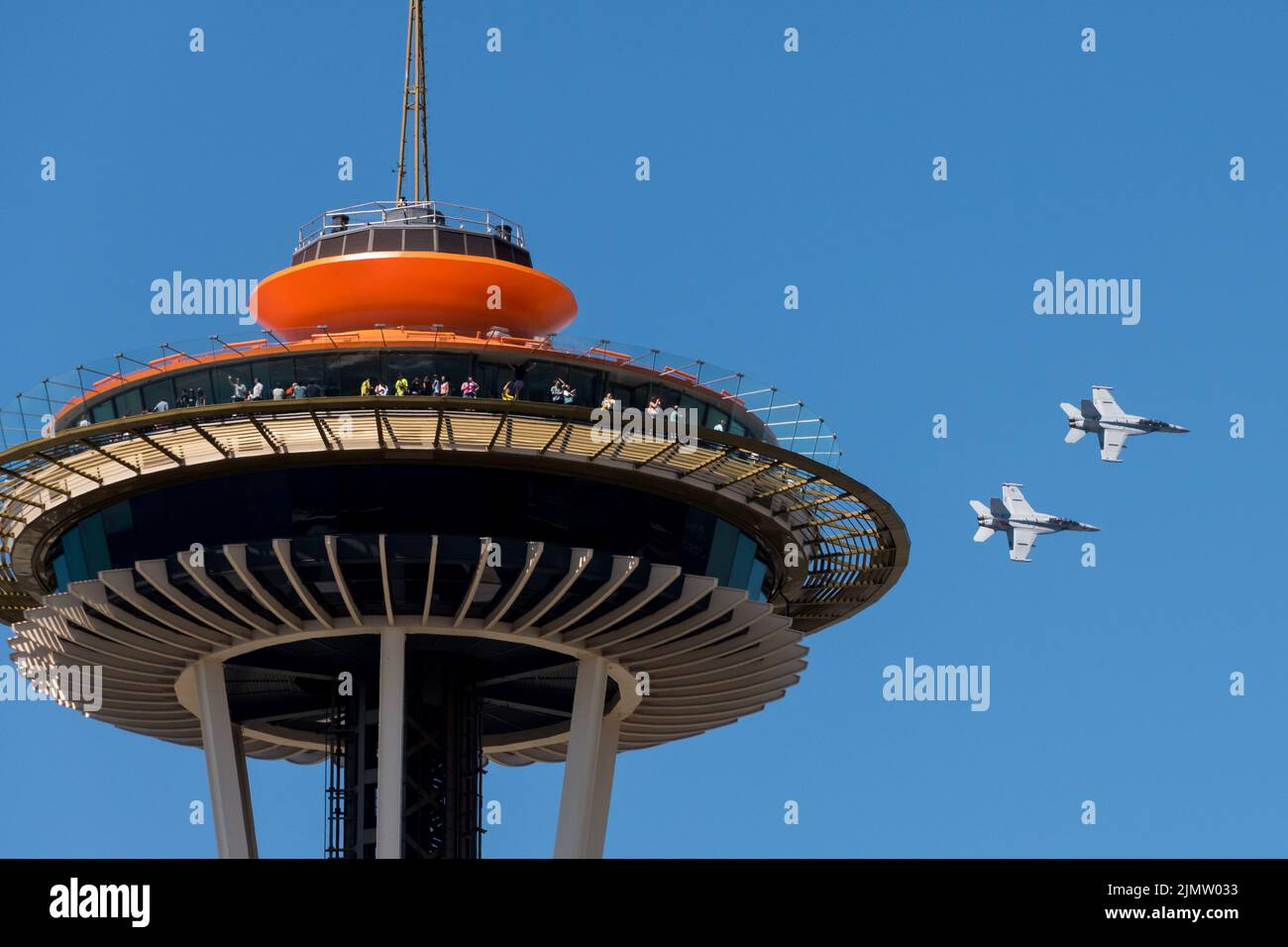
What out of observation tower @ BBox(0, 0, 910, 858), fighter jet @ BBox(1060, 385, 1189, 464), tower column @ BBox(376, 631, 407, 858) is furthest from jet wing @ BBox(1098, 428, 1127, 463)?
tower column @ BBox(376, 631, 407, 858)

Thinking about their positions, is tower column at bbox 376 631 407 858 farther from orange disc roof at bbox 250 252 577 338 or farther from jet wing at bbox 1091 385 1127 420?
jet wing at bbox 1091 385 1127 420

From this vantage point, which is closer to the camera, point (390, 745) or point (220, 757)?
point (390, 745)

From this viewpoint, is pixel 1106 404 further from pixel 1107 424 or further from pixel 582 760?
pixel 582 760

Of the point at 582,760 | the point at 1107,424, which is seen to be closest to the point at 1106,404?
the point at 1107,424

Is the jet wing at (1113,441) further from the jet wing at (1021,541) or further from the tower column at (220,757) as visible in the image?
the tower column at (220,757)
